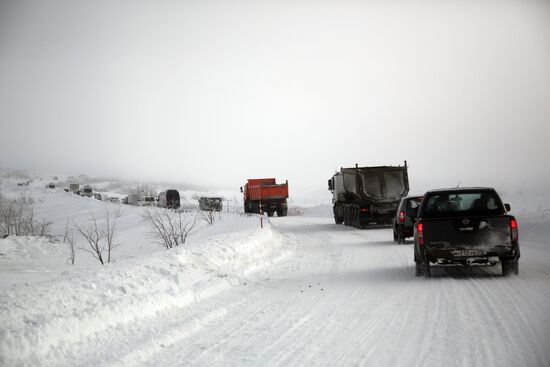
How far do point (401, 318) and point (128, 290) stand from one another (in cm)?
398

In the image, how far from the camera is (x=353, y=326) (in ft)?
20.8

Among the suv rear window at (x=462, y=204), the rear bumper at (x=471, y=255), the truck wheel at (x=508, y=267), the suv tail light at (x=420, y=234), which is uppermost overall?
the suv rear window at (x=462, y=204)

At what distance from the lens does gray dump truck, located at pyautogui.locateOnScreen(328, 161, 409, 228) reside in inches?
1037

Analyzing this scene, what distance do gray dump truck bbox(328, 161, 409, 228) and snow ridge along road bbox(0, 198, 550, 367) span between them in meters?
15.0

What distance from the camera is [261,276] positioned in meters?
11.2

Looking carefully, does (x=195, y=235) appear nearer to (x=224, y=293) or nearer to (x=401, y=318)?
(x=224, y=293)

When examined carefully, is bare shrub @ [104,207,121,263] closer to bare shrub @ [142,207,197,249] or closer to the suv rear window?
bare shrub @ [142,207,197,249]

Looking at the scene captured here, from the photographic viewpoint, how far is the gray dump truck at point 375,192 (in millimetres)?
26328

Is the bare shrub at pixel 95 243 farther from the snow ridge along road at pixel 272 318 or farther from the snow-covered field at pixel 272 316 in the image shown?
the snow ridge along road at pixel 272 318

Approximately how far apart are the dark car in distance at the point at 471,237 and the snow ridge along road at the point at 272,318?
388mm

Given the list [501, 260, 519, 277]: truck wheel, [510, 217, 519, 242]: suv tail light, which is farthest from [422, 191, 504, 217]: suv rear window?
[501, 260, 519, 277]: truck wheel

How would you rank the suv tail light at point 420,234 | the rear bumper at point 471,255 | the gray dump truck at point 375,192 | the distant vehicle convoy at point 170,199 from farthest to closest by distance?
the distant vehicle convoy at point 170,199 → the gray dump truck at point 375,192 → the suv tail light at point 420,234 → the rear bumper at point 471,255

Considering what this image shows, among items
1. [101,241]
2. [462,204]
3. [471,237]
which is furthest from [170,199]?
[471,237]

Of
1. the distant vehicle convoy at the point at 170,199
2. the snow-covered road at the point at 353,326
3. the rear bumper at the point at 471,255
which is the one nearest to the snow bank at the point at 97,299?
the snow-covered road at the point at 353,326
